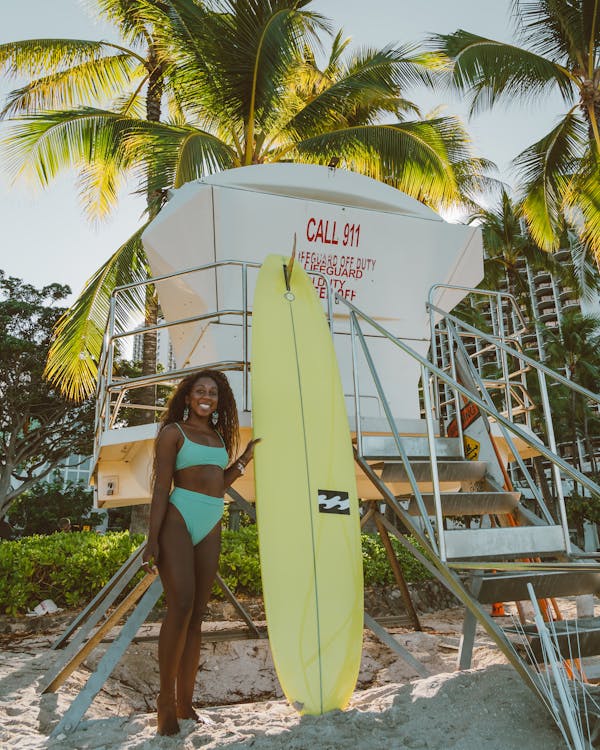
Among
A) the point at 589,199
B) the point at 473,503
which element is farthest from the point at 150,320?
the point at 473,503

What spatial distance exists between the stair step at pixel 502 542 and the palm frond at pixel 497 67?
981cm

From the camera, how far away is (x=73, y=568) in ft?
25.0

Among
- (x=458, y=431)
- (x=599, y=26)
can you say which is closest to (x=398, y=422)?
(x=458, y=431)

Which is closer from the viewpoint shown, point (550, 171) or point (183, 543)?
point (183, 543)

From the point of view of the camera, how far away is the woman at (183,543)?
9.78 feet

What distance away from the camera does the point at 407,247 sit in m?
6.23

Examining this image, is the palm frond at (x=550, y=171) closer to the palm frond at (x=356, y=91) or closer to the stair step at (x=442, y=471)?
the palm frond at (x=356, y=91)

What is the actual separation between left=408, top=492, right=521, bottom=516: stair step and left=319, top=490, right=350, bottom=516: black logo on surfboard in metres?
0.53

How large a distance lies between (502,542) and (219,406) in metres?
1.80

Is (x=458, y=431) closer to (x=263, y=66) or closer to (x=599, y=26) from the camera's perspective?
(x=263, y=66)

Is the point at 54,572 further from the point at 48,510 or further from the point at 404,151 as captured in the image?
the point at 48,510

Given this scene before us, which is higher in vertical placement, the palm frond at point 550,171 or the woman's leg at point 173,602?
the palm frond at point 550,171

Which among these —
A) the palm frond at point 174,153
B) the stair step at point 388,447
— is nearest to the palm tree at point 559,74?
the palm frond at point 174,153

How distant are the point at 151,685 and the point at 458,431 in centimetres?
356
